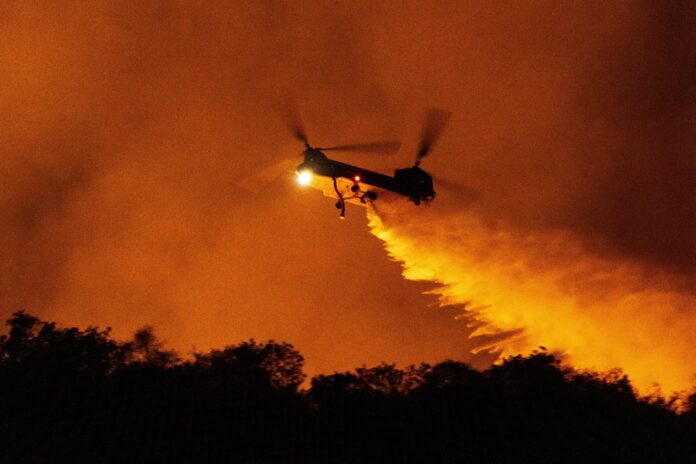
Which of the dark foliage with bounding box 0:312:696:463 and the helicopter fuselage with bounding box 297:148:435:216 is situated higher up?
the helicopter fuselage with bounding box 297:148:435:216

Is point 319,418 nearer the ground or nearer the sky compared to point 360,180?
nearer the ground

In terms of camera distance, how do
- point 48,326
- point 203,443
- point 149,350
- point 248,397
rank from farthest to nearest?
point 48,326 → point 149,350 → point 248,397 → point 203,443

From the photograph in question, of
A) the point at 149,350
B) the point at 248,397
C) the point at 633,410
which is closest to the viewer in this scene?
the point at 248,397

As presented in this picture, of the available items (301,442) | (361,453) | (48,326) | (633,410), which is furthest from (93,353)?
(633,410)

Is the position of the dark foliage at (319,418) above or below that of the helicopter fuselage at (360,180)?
below

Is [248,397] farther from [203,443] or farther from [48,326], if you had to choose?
[48,326]

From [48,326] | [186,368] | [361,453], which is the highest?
[48,326]

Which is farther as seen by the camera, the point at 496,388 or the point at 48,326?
the point at 48,326

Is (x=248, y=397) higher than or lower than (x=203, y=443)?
higher
